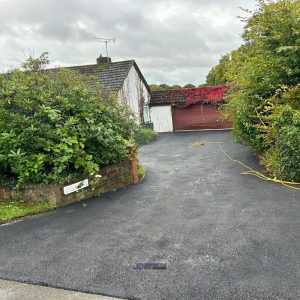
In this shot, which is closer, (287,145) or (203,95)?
(287,145)

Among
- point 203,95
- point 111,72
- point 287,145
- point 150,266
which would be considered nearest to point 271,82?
point 287,145

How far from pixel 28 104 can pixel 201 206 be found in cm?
410

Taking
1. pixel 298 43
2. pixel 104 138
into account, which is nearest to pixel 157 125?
pixel 298 43

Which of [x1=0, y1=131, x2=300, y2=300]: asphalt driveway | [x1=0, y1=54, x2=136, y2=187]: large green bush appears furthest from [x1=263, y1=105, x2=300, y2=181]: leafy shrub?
[x1=0, y1=54, x2=136, y2=187]: large green bush

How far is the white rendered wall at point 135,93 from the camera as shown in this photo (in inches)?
774

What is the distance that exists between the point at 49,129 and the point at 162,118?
1864 cm

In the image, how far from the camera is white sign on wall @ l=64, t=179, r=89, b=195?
636cm

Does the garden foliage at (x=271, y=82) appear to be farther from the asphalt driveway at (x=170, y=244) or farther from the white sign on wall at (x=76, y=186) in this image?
the white sign on wall at (x=76, y=186)

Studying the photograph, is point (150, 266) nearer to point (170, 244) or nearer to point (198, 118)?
point (170, 244)

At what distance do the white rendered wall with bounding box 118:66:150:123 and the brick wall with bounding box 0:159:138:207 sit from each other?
10.5m

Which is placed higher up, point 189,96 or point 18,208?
point 189,96

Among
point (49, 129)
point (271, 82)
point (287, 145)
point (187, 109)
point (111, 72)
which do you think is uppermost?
A: point (111, 72)

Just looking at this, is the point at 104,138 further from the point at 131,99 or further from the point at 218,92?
the point at 218,92

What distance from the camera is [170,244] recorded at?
4406 millimetres
